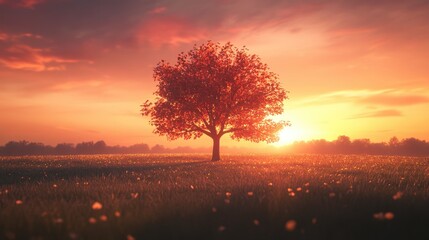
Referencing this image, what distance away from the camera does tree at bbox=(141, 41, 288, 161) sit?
117 feet

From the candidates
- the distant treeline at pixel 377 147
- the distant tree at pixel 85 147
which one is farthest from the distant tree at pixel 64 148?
the distant treeline at pixel 377 147

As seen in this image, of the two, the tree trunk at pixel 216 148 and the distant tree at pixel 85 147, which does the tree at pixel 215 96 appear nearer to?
the tree trunk at pixel 216 148

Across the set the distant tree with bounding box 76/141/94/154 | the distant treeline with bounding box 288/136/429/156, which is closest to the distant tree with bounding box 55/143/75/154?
the distant tree with bounding box 76/141/94/154

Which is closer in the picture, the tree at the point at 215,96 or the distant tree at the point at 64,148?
the tree at the point at 215,96

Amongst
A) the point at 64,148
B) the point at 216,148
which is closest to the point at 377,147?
the point at 216,148

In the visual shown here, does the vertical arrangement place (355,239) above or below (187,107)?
below

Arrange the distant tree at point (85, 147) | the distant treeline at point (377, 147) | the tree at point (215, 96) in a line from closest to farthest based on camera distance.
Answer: the tree at point (215, 96), the distant treeline at point (377, 147), the distant tree at point (85, 147)

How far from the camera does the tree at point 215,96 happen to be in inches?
1400

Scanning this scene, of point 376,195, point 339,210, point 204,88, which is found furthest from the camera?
point 204,88

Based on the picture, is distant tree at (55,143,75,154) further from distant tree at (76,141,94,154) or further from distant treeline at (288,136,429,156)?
distant treeline at (288,136,429,156)

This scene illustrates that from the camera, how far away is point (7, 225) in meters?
6.84

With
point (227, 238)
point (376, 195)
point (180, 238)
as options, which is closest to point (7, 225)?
point (180, 238)

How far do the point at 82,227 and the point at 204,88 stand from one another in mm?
28825

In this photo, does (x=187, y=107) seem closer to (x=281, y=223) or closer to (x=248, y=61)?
(x=248, y=61)
